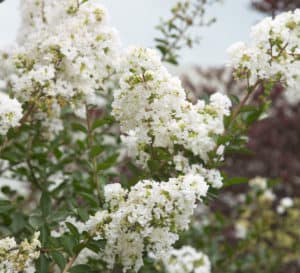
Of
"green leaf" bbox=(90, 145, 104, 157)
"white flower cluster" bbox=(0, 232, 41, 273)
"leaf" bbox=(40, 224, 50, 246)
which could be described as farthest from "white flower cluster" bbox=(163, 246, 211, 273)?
"white flower cluster" bbox=(0, 232, 41, 273)

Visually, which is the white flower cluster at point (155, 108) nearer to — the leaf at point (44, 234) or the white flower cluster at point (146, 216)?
the white flower cluster at point (146, 216)

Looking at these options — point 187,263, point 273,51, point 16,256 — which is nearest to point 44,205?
point 16,256

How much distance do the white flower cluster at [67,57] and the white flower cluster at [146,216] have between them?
487mm

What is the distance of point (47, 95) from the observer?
188 cm

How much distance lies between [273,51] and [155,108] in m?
0.46

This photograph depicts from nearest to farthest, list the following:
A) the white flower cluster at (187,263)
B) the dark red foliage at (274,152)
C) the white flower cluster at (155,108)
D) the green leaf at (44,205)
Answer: the white flower cluster at (155,108)
the green leaf at (44,205)
the white flower cluster at (187,263)
the dark red foliage at (274,152)

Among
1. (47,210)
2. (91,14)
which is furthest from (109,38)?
(47,210)

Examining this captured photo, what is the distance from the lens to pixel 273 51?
181 centimetres

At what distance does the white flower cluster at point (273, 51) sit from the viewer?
1.76 m

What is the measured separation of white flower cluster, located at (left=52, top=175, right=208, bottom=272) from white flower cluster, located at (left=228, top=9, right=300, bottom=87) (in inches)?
19.2

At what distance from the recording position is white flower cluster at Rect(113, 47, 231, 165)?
1.62 meters

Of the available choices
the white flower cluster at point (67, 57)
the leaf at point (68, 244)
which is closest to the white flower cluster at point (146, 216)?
the leaf at point (68, 244)

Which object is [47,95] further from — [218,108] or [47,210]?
[218,108]

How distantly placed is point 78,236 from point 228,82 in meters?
6.37
